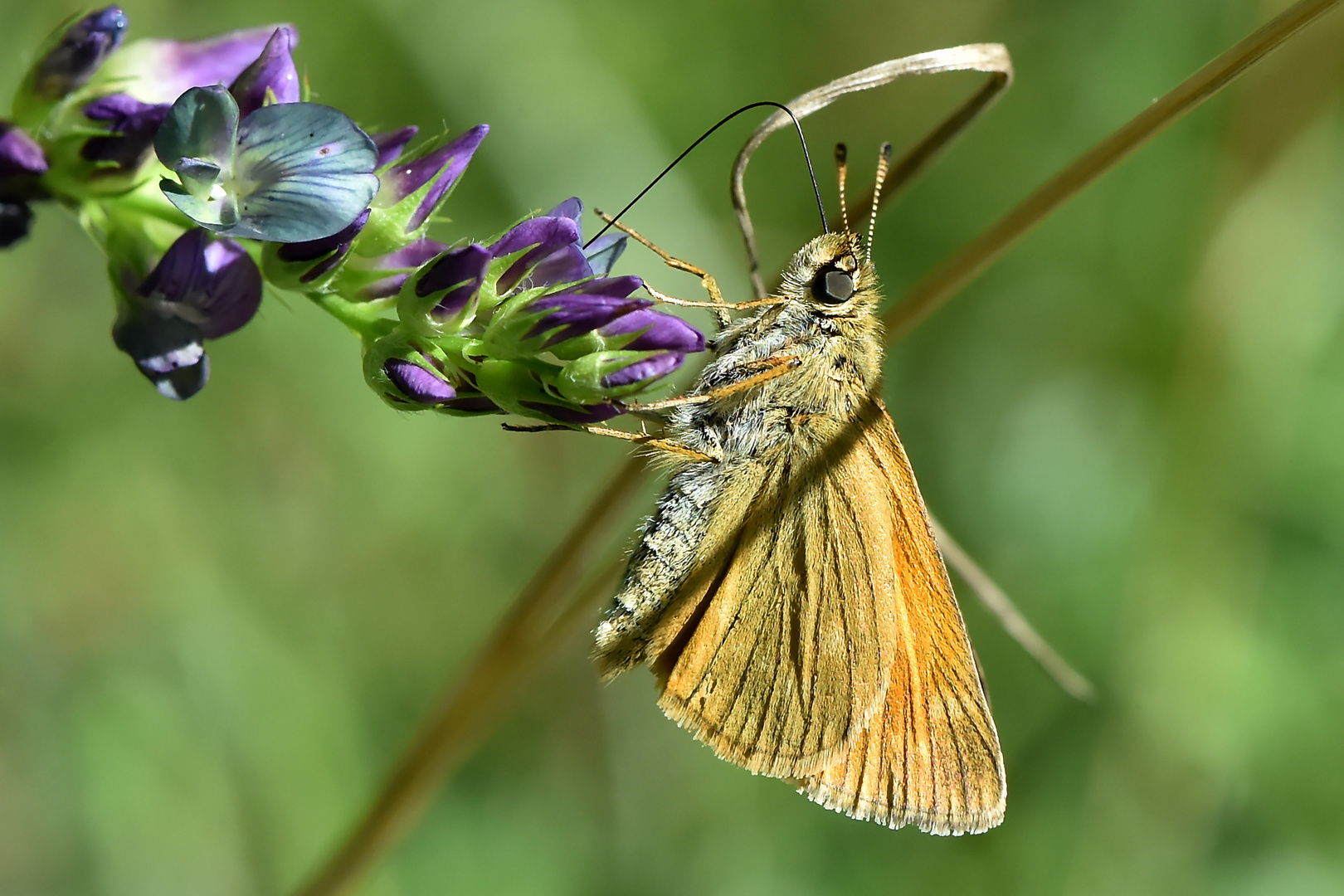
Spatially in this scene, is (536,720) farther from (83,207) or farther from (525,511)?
(83,207)

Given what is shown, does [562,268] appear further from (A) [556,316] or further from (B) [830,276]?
(B) [830,276]

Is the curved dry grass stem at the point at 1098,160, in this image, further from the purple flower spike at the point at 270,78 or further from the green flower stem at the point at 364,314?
the purple flower spike at the point at 270,78

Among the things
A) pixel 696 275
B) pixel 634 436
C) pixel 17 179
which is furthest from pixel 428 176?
pixel 696 275

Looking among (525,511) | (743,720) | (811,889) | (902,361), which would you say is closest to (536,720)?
(525,511)

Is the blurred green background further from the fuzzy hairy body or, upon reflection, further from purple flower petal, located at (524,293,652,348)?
purple flower petal, located at (524,293,652,348)

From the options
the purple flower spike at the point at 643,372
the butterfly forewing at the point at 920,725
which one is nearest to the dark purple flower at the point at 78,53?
the purple flower spike at the point at 643,372
